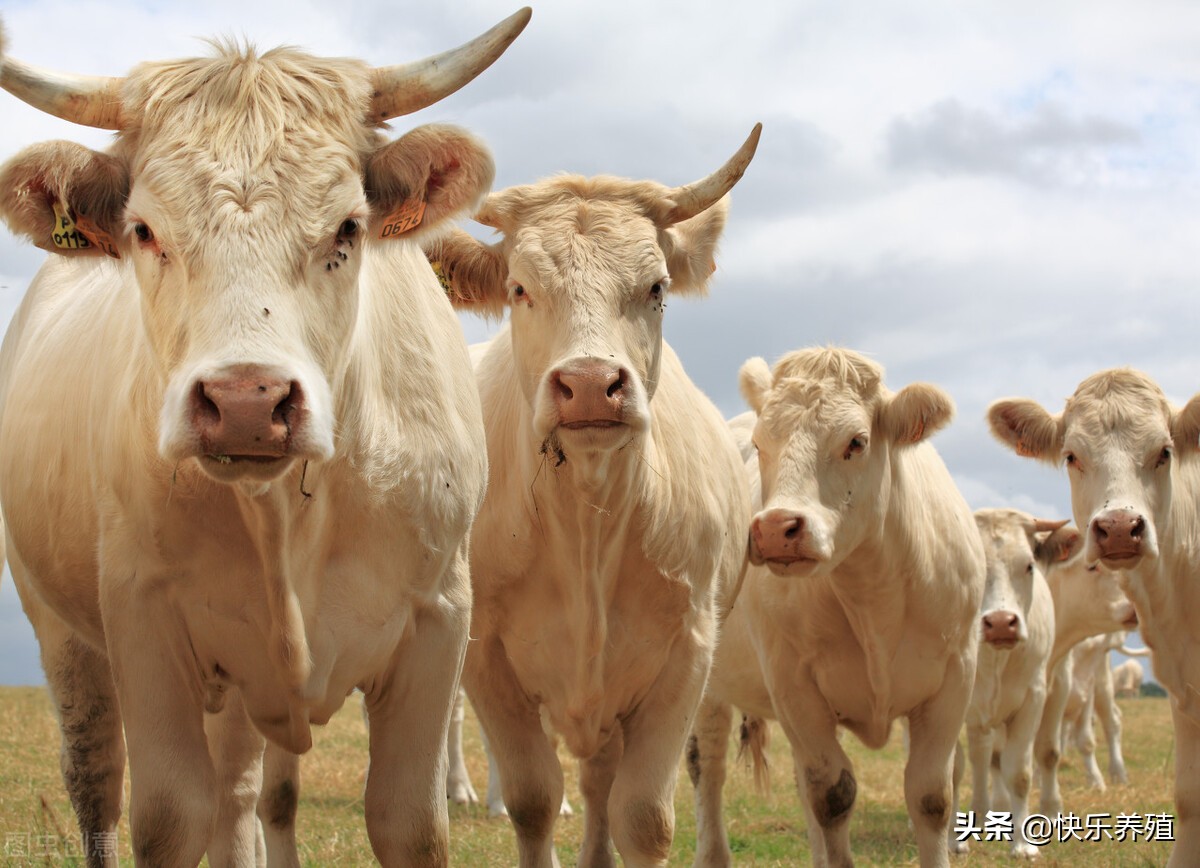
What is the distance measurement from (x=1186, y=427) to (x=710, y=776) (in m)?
3.38

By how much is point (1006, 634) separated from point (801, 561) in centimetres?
373

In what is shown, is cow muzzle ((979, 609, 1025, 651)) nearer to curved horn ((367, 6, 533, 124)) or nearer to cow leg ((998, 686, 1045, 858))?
cow leg ((998, 686, 1045, 858))

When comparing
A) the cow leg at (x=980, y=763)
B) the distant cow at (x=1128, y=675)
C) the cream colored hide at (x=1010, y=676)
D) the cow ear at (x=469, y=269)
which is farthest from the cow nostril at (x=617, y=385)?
the distant cow at (x=1128, y=675)

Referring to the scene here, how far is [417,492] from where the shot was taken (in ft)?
14.1

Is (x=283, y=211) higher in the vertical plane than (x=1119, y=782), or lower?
higher

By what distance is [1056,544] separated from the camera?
11.8m

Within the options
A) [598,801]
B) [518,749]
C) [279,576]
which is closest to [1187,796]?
[598,801]

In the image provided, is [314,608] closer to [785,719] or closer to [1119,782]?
[785,719]

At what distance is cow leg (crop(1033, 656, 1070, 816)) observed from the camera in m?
11.0

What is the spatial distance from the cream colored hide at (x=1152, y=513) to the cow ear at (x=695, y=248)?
268 cm

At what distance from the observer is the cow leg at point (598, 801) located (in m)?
6.76

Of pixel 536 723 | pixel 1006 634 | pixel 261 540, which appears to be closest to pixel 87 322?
pixel 261 540

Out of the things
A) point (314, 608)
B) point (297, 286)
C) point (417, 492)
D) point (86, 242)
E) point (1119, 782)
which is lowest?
point (1119, 782)

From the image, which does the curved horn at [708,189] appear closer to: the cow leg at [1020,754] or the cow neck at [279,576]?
the cow neck at [279,576]
